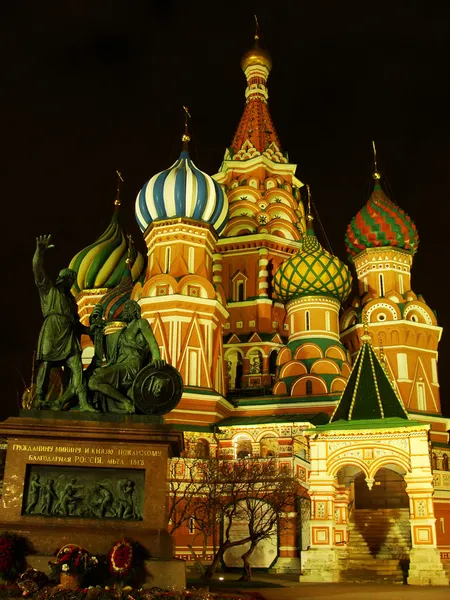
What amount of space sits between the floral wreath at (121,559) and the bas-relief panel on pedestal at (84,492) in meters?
0.80

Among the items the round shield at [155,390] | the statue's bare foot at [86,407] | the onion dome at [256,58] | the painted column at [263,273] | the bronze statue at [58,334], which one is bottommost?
the statue's bare foot at [86,407]

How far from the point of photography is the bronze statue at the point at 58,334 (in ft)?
39.4

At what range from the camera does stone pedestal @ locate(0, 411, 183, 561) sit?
10.6m

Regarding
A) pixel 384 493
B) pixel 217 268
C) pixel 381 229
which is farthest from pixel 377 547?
pixel 217 268

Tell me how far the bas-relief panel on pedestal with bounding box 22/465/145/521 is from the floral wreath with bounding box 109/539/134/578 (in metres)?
0.80

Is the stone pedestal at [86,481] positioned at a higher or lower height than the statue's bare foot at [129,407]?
lower

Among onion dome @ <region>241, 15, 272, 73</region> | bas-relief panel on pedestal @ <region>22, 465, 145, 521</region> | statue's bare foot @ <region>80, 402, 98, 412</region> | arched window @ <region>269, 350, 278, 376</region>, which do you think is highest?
onion dome @ <region>241, 15, 272, 73</region>

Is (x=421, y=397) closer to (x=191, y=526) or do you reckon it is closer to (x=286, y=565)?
(x=286, y=565)

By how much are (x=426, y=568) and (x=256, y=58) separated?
35492mm

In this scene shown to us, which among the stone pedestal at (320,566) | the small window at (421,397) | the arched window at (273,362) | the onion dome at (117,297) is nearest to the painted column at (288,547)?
the stone pedestal at (320,566)

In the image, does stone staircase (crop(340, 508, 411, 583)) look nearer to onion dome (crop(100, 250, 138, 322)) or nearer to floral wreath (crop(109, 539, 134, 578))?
floral wreath (crop(109, 539, 134, 578))

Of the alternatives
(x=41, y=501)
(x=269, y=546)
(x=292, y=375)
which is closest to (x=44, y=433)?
(x=41, y=501)

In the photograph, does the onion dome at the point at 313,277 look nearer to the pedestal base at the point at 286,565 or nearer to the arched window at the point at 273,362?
the arched window at the point at 273,362

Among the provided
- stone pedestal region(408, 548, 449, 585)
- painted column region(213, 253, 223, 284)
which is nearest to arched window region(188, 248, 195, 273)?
painted column region(213, 253, 223, 284)
